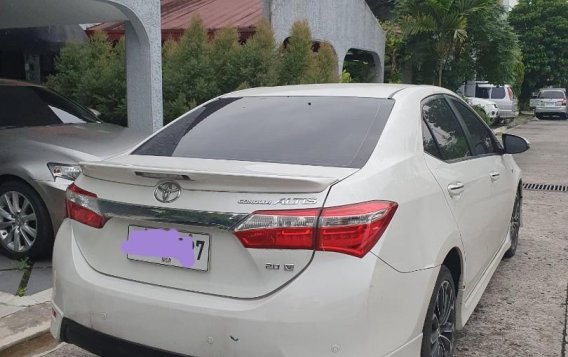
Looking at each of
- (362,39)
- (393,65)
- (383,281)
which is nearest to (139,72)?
(383,281)

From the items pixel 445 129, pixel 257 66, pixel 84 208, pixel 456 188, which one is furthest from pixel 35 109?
pixel 456 188

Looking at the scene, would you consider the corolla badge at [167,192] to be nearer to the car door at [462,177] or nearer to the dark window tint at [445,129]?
the car door at [462,177]

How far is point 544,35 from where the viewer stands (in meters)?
32.3

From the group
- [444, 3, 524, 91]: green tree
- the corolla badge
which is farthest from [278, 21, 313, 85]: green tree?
[444, 3, 524, 91]: green tree

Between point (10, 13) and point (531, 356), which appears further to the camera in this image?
point (10, 13)

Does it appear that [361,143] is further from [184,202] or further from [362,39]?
[362,39]

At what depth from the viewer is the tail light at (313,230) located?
2.26m

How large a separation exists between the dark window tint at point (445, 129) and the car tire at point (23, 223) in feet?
10.4

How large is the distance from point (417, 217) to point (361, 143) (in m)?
0.45

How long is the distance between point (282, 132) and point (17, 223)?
2.97 meters

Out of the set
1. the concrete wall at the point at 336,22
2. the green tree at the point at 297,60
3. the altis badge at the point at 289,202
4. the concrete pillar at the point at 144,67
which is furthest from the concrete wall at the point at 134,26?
the altis badge at the point at 289,202

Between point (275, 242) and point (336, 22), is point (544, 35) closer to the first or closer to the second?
point (336, 22)

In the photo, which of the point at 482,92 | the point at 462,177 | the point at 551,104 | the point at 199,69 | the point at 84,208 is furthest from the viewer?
the point at 551,104

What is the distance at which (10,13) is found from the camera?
6.95 metres
